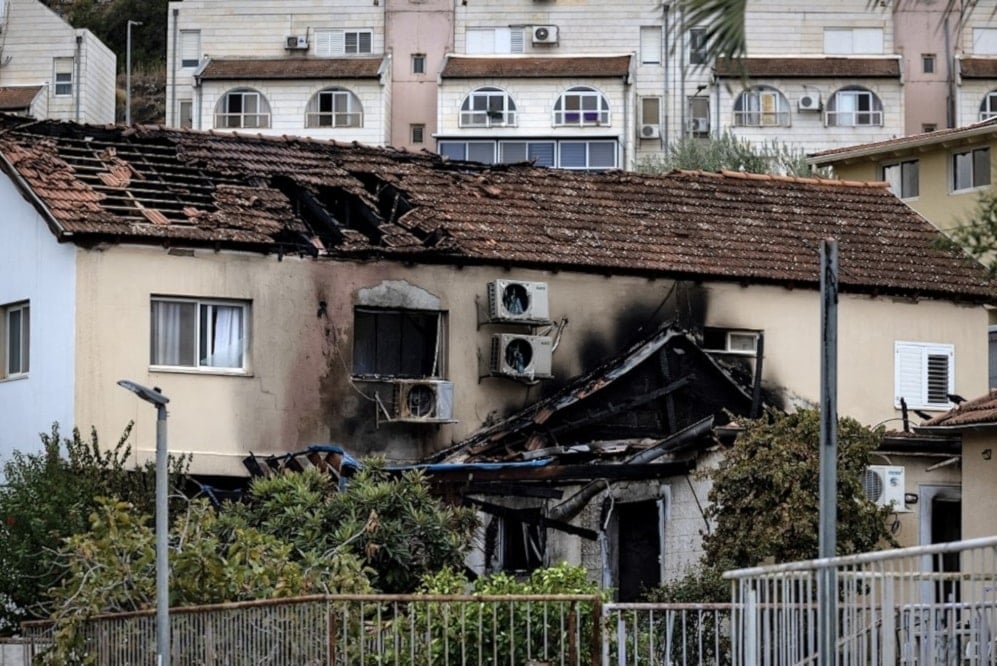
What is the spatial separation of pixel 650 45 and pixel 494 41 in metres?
6.45

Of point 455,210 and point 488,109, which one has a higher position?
point 488,109

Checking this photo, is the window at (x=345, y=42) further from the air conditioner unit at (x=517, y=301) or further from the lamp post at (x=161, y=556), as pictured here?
the lamp post at (x=161, y=556)

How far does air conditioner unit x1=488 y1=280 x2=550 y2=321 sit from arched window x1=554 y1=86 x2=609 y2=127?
2186 inches

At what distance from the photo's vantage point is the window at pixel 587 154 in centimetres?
8650

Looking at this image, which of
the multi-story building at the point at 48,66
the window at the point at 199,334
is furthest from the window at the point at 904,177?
the multi-story building at the point at 48,66

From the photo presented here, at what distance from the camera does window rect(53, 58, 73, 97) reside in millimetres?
94106

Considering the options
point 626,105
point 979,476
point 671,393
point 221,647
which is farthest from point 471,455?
point 626,105

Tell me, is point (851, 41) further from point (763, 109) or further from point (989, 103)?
point (989, 103)

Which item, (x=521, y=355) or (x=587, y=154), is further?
(x=587, y=154)

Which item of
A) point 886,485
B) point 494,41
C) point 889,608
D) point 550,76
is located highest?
point 494,41

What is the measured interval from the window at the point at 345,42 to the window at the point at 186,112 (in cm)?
584

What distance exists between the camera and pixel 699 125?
299 feet

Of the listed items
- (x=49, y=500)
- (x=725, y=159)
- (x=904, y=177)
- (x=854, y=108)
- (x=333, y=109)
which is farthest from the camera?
(x=854, y=108)

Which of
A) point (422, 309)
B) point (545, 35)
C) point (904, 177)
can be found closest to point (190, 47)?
point (545, 35)
